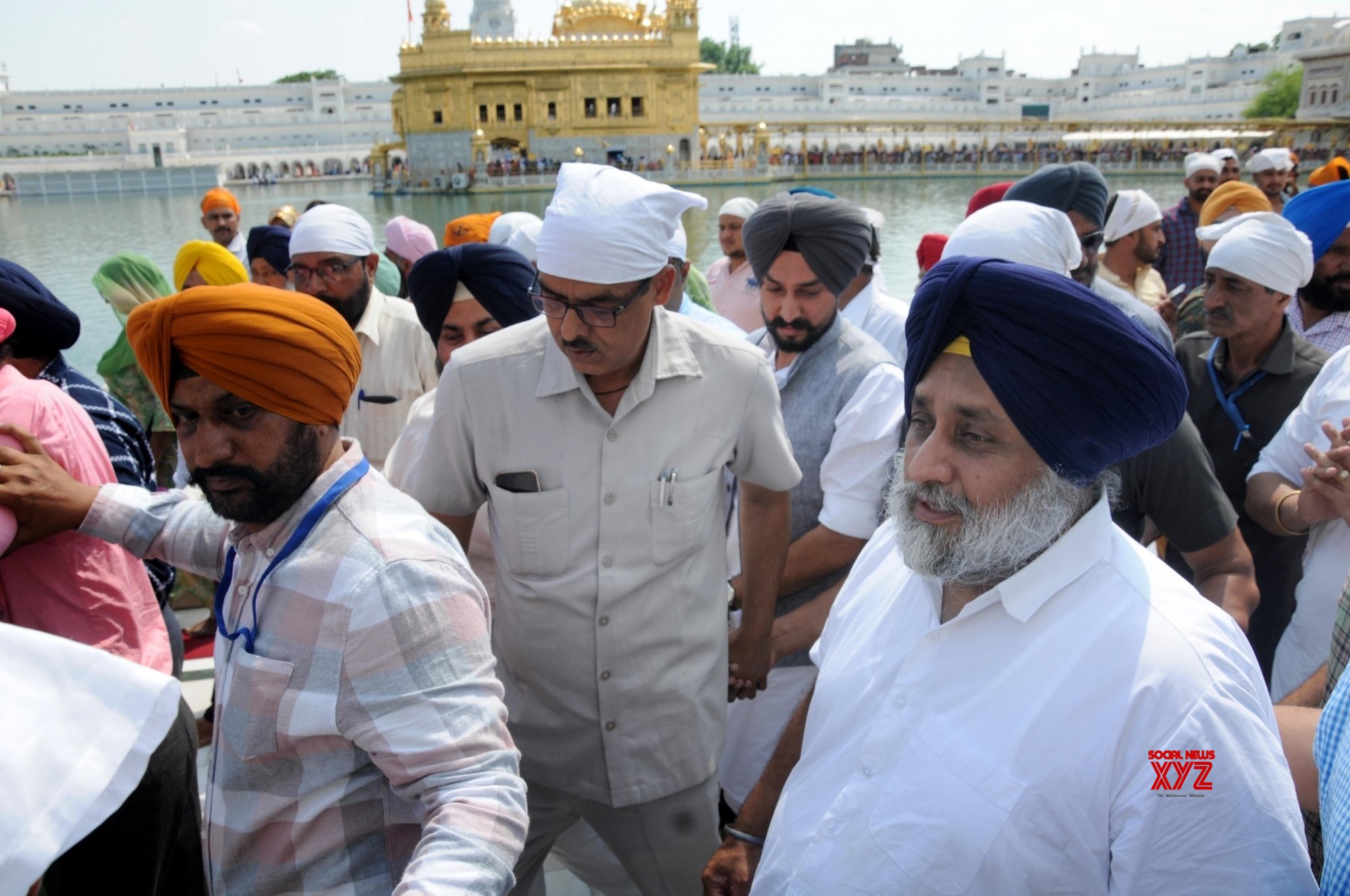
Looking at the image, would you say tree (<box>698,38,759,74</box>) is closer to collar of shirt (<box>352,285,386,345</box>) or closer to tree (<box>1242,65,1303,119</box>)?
tree (<box>1242,65,1303,119</box>)

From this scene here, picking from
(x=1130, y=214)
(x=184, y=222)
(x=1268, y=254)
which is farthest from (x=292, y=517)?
(x=184, y=222)

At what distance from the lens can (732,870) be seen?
1603mm

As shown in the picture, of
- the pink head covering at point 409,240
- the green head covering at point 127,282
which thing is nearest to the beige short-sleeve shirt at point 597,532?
the green head covering at point 127,282

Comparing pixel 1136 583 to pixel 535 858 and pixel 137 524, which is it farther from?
pixel 137 524

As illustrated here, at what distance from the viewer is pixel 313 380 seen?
141 centimetres

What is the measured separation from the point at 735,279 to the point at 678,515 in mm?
3565

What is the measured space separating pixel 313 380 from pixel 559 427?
57cm

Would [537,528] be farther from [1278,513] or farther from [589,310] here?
[1278,513]

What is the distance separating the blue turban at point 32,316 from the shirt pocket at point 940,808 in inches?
Result: 72.0

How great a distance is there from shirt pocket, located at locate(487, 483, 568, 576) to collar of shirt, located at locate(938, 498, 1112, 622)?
0.89 metres

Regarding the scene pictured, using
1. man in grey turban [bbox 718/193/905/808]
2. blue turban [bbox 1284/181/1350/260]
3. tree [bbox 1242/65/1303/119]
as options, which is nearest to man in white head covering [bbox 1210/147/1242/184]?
blue turban [bbox 1284/181/1350/260]

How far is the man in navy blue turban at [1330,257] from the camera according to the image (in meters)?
3.24

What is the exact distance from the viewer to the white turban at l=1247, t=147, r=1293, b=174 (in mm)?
6699

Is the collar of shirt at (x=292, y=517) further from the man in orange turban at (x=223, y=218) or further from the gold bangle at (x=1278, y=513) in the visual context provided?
the man in orange turban at (x=223, y=218)
